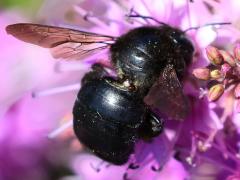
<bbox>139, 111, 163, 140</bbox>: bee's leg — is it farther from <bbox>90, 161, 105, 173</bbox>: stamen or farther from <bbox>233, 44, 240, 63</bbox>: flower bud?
<bbox>90, 161, 105, 173</bbox>: stamen

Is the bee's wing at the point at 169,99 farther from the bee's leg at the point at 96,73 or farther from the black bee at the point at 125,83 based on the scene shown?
the bee's leg at the point at 96,73

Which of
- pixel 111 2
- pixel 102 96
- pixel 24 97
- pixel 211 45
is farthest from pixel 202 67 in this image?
pixel 24 97

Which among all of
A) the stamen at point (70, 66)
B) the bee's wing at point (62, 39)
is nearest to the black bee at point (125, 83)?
the bee's wing at point (62, 39)

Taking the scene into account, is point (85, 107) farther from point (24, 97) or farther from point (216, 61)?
point (24, 97)

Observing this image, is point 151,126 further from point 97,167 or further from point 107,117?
point 97,167

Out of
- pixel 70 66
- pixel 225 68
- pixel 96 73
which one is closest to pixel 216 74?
pixel 225 68

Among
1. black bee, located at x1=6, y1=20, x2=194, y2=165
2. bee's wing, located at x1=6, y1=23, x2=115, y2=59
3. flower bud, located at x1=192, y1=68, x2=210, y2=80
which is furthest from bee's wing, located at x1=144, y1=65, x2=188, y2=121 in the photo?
bee's wing, located at x1=6, y1=23, x2=115, y2=59

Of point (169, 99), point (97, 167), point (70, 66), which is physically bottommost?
point (97, 167)
